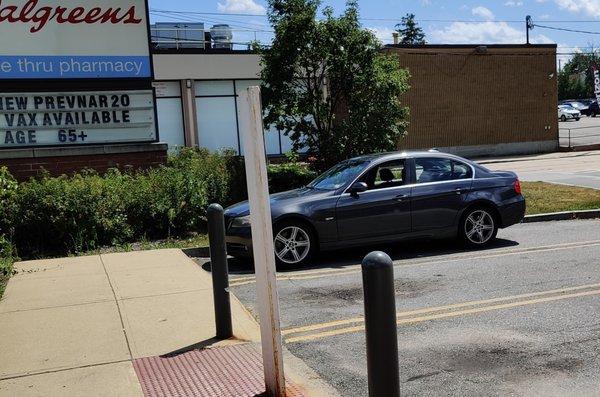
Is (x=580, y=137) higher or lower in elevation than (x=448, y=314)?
higher

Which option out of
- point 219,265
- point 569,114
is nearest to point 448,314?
point 219,265

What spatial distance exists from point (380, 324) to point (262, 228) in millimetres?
1266

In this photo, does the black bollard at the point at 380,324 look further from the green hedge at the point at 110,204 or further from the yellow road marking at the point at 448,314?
the green hedge at the point at 110,204

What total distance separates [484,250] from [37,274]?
6.30 metres

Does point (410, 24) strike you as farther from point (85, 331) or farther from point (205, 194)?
point (85, 331)

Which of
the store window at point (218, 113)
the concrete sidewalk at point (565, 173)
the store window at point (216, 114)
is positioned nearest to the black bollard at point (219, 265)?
the concrete sidewalk at point (565, 173)

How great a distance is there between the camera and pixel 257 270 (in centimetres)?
420

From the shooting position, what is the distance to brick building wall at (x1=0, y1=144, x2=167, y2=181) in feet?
38.1

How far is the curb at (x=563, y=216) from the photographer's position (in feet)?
40.5

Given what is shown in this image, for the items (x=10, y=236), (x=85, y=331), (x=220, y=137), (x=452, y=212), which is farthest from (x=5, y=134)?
(x=220, y=137)

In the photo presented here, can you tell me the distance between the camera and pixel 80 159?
12.1 meters

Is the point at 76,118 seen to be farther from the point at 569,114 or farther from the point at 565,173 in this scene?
the point at 569,114

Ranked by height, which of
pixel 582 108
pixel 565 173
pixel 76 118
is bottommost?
pixel 565 173

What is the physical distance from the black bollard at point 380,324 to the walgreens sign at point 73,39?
10486 millimetres
